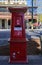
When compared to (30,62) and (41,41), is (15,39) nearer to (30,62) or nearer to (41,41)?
(30,62)

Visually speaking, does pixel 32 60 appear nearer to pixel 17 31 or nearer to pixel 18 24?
pixel 17 31

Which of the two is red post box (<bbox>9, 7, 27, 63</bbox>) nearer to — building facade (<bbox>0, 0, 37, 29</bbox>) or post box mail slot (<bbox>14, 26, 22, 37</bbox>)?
post box mail slot (<bbox>14, 26, 22, 37</bbox>)

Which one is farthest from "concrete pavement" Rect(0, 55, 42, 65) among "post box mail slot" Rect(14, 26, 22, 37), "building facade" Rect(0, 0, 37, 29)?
"building facade" Rect(0, 0, 37, 29)

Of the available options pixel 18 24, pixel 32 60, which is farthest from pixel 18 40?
pixel 32 60

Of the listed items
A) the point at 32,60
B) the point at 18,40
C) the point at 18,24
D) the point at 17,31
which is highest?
the point at 18,24

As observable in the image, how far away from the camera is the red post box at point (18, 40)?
9203 mm

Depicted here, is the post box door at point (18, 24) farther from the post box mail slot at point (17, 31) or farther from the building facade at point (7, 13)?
the building facade at point (7, 13)

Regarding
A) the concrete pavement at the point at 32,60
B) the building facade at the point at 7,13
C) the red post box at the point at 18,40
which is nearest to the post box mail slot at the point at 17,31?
the red post box at the point at 18,40

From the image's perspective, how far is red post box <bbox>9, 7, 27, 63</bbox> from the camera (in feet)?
30.2

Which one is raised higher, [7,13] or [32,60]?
[32,60]

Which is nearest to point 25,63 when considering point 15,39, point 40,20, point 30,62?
point 30,62

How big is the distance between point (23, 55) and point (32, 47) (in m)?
1.74

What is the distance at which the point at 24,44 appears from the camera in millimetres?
9250

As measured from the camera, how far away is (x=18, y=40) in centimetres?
925
